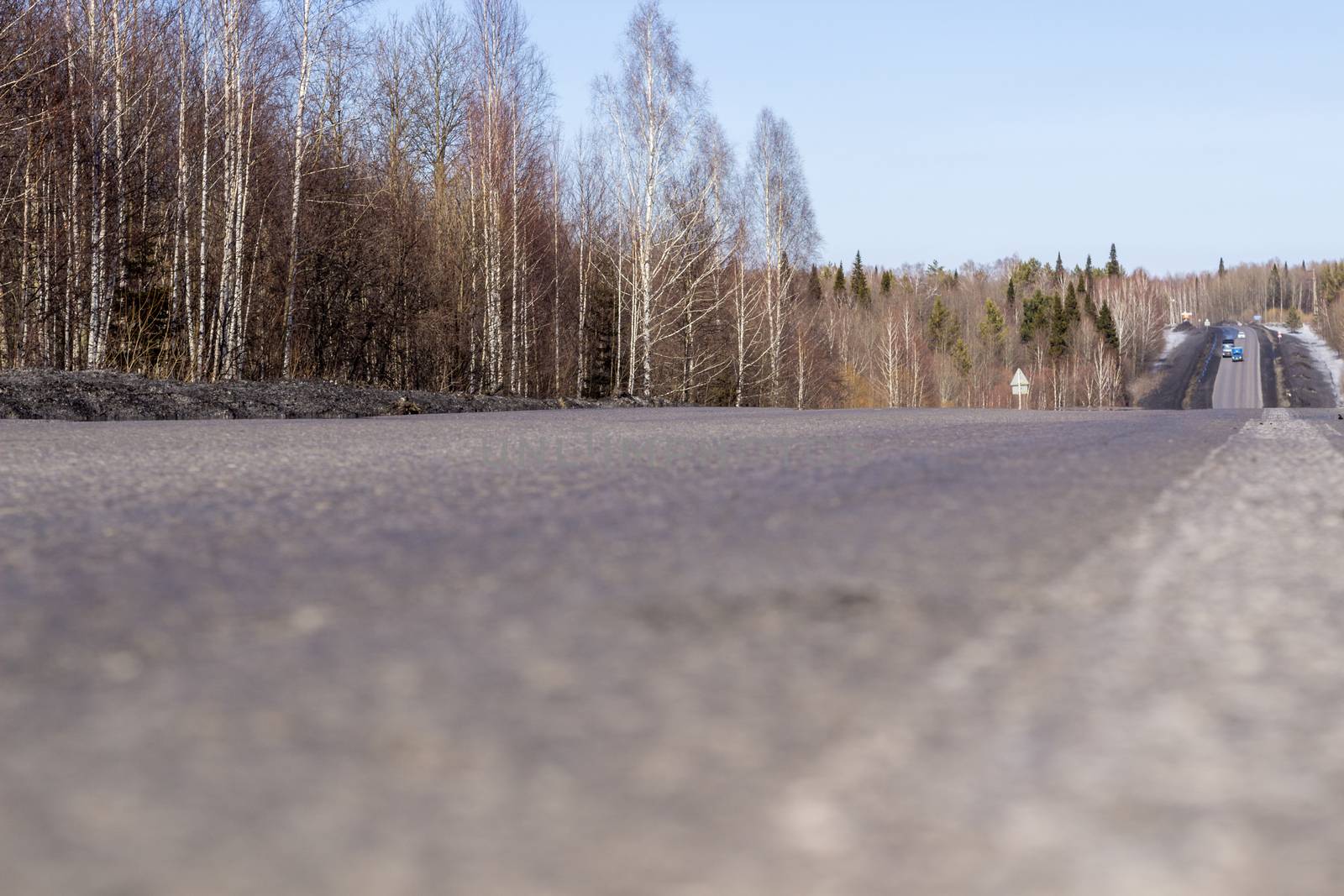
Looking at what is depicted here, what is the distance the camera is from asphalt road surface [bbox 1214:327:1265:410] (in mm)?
64500

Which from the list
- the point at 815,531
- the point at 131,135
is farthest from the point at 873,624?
the point at 131,135

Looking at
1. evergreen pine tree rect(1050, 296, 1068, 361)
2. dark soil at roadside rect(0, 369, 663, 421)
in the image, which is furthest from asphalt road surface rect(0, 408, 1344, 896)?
evergreen pine tree rect(1050, 296, 1068, 361)

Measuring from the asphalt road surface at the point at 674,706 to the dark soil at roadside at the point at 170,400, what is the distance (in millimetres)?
7231

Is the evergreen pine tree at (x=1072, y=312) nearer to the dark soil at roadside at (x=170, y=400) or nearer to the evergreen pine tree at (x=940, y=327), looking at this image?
the evergreen pine tree at (x=940, y=327)

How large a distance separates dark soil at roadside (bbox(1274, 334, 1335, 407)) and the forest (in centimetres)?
3885

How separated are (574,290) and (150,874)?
106 feet

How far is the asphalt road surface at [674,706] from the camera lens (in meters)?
0.50

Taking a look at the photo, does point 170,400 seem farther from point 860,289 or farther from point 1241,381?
point 860,289

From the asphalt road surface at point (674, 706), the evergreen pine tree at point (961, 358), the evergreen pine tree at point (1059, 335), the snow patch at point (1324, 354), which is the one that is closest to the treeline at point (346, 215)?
the asphalt road surface at point (674, 706)

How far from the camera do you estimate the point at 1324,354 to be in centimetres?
9175

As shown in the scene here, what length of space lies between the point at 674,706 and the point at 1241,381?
3283 inches

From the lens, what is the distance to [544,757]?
60 centimetres

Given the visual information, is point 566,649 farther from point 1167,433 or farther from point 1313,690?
point 1167,433

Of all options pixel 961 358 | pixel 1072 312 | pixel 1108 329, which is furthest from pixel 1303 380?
Result: pixel 961 358
